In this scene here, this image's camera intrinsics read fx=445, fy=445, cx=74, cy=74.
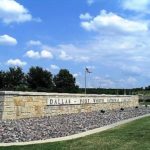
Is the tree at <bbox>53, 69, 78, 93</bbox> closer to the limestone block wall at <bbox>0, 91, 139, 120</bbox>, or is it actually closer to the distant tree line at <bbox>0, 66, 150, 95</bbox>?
the distant tree line at <bbox>0, 66, 150, 95</bbox>

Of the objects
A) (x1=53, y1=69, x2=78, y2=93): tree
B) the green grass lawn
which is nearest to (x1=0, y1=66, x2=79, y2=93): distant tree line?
(x1=53, y1=69, x2=78, y2=93): tree

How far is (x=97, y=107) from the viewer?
33344mm

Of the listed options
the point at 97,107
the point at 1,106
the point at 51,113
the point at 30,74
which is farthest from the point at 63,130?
the point at 30,74

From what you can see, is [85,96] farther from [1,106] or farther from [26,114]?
[1,106]

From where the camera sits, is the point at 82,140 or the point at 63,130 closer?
the point at 82,140

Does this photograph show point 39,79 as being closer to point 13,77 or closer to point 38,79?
point 38,79

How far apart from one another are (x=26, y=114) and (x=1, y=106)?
7.14ft

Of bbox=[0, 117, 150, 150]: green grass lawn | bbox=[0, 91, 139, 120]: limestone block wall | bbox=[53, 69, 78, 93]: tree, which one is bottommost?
bbox=[0, 117, 150, 150]: green grass lawn

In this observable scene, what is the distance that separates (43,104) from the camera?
23266 mm

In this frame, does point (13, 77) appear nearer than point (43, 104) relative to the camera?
No

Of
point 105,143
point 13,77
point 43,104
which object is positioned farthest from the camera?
point 13,77

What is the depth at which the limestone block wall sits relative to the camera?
64.3 feet

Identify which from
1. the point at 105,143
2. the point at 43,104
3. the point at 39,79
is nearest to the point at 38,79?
the point at 39,79

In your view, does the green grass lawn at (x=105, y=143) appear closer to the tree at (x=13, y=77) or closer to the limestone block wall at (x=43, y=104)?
the limestone block wall at (x=43, y=104)
